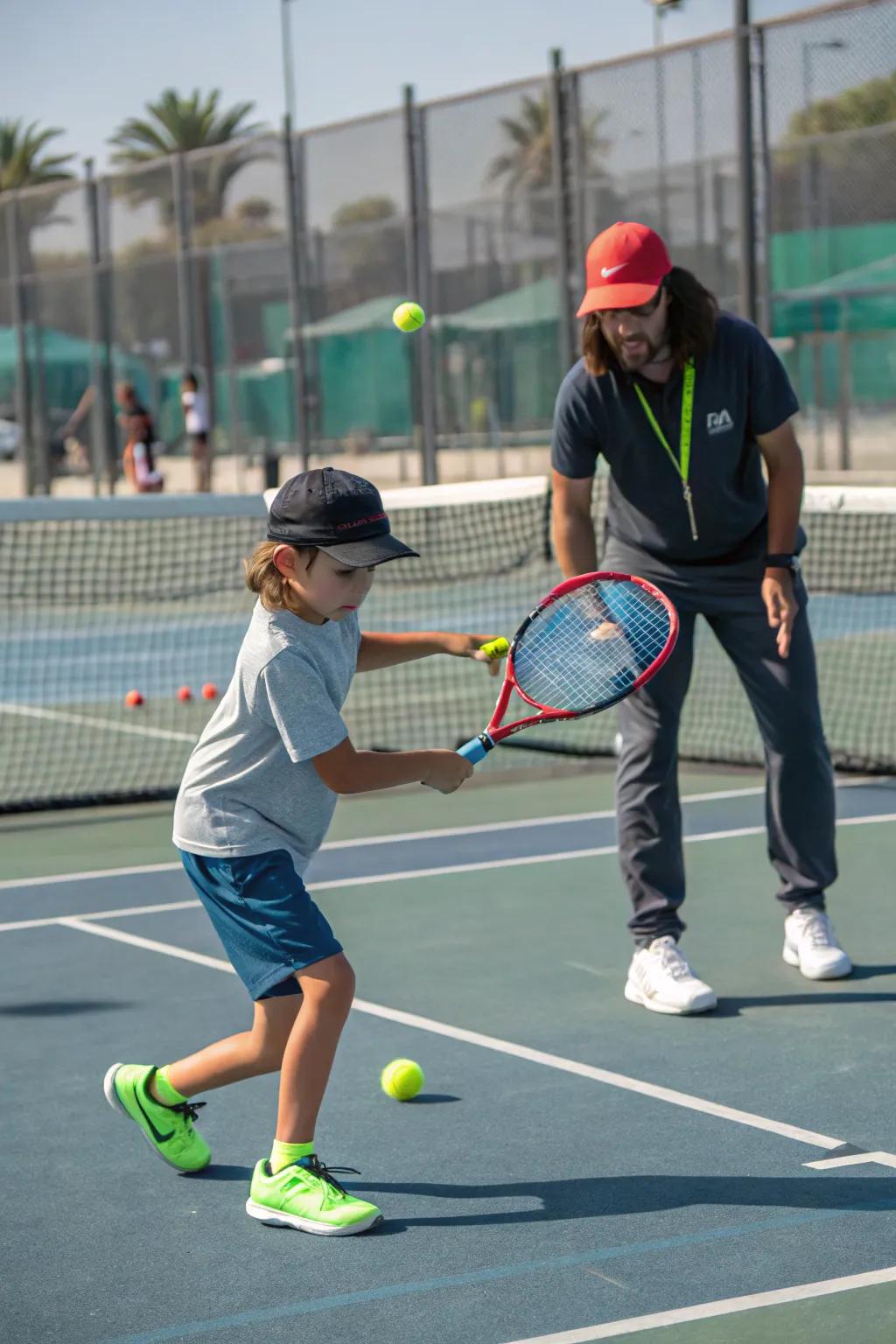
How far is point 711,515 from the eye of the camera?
482 centimetres

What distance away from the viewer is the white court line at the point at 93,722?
940 centimetres

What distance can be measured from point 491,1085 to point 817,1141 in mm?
751

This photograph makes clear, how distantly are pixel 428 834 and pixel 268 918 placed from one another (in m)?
3.47

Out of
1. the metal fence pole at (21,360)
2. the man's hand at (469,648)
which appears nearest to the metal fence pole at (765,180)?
the man's hand at (469,648)

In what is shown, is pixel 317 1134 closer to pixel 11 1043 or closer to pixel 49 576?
pixel 11 1043

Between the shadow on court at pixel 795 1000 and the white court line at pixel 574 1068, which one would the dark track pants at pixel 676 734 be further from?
the white court line at pixel 574 1068

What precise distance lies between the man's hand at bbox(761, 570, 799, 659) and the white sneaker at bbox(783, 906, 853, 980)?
0.73 m

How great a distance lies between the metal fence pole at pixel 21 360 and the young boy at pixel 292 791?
2053 centimetres

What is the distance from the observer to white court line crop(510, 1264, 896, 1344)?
2979 mm

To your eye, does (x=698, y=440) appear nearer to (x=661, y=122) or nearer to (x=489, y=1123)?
(x=489, y=1123)

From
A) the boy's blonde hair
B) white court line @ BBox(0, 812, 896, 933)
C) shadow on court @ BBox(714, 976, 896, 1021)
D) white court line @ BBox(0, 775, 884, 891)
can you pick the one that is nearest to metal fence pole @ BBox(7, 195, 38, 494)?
white court line @ BBox(0, 775, 884, 891)

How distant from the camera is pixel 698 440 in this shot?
474 centimetres

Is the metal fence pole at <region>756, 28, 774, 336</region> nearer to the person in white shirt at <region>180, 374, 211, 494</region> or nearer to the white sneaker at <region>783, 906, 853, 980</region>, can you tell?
the white sneaker at <region>783, 906, 853, 980</region>

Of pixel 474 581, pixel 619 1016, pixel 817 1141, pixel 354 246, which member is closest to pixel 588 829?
pixel 619 1016
